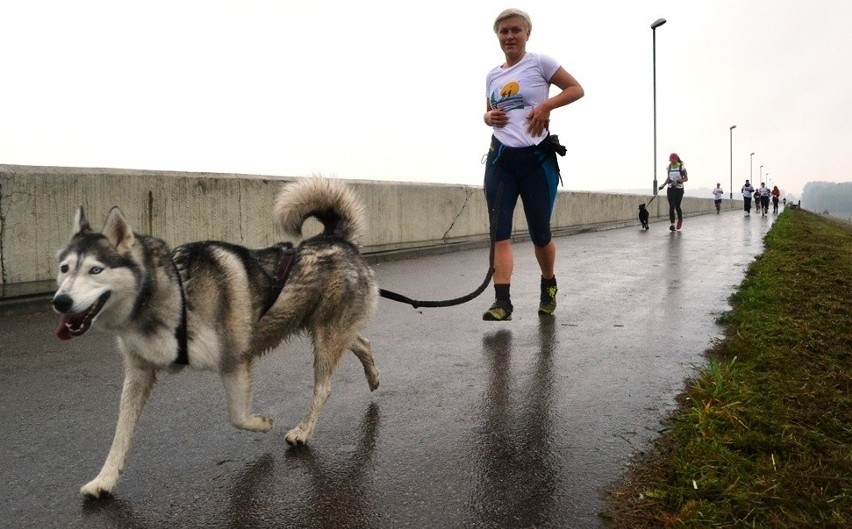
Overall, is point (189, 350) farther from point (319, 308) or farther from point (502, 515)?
point (502, 515)

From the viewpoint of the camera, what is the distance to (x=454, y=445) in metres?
2.98

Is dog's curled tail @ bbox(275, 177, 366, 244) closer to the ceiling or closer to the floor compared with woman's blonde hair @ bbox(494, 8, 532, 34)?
closer to the floor

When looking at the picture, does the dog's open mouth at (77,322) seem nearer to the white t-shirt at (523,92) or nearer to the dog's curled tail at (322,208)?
the dog's curled tail at (322,208)

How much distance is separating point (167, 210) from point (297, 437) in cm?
532

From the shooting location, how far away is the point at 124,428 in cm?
264

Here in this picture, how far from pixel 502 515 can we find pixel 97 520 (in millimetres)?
1437

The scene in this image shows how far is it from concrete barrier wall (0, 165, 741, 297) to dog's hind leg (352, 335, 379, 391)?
1075 millimetres

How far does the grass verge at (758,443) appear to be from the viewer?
2.28 meters

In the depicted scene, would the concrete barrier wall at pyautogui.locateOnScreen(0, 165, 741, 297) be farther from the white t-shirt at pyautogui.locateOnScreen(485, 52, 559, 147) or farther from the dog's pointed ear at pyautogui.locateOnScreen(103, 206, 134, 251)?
the dog's pointed ear at pyautogui.locateOnScreen(103, 206, 134, 251)

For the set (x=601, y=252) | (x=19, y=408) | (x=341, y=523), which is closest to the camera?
(x=341, y=523)

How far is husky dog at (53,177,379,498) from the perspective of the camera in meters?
2.49

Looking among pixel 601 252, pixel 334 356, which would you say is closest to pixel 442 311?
pixel 334 356

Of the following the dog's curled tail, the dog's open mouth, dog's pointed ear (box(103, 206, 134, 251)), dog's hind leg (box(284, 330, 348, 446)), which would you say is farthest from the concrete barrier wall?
the dog's open mouth

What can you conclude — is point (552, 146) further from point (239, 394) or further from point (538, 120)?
point (239, 394)
